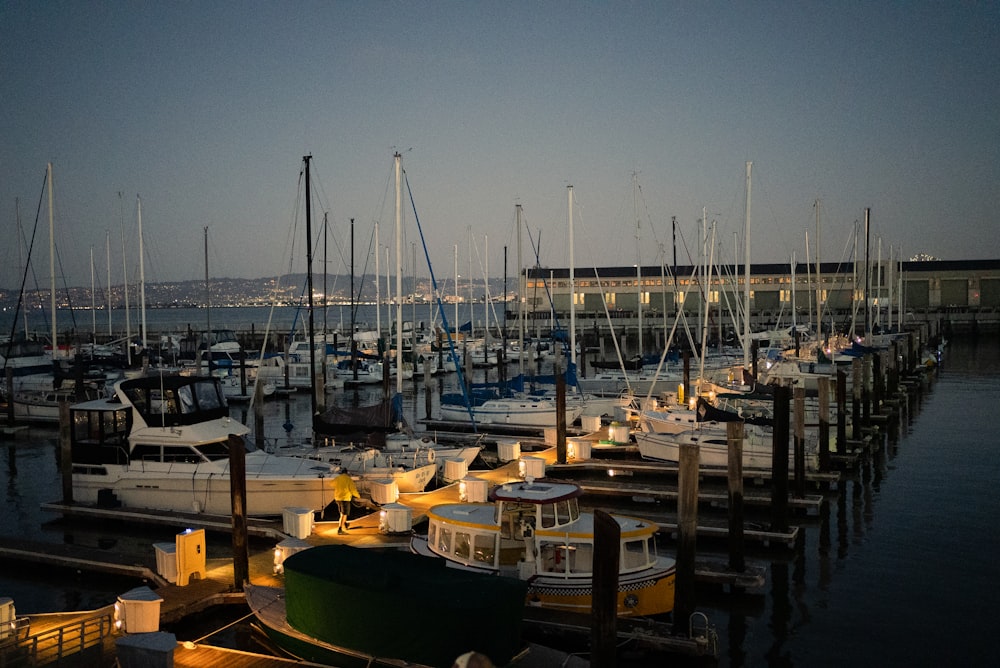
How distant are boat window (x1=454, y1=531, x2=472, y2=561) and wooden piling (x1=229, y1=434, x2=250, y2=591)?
4.09m

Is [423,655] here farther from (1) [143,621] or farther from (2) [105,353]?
(2) [105,353]

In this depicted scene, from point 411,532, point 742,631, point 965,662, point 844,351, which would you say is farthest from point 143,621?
point 844,351

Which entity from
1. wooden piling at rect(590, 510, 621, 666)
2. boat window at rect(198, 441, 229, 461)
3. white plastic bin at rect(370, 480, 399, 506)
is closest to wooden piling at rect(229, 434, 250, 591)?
white plastic bin at rect(370, 480, 399, 506)

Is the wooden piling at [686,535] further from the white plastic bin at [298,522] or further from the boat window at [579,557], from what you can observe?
the white plastic bin at [298,522]

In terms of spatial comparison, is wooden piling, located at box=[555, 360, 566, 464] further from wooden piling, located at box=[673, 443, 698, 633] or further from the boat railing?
the boat railing

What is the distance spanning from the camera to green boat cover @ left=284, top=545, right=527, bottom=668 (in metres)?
11.0

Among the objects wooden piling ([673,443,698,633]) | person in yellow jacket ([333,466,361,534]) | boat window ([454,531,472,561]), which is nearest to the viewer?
wooden piling ([673,443,698,633])

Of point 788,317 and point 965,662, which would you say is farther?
point 788,317

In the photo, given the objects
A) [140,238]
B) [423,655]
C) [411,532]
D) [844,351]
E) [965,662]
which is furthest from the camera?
[140,238]

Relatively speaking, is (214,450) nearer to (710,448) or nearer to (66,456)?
(66,456)

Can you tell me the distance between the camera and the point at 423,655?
437 inches

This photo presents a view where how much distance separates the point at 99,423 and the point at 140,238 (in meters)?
40.4

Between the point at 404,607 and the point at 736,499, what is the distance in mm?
8848

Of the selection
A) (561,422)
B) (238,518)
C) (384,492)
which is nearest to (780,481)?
(561,422)
